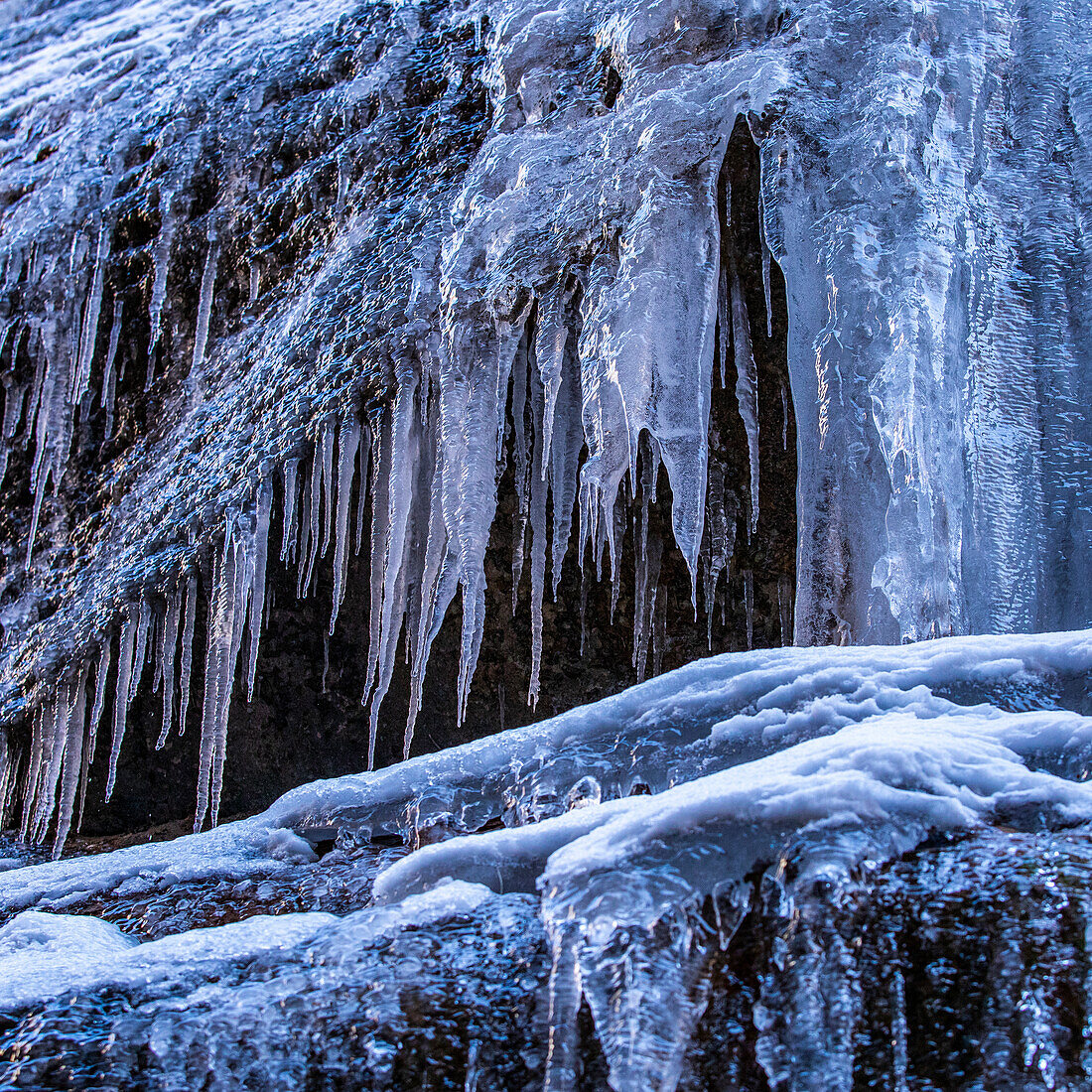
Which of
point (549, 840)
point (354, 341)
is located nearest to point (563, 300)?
point (354, 341)

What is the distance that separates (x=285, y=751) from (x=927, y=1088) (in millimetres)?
3714

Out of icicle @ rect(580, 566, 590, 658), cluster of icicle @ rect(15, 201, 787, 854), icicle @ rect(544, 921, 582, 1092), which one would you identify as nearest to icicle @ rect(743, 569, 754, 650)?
cluster of icicle @ rect(15, 201, 787, 854)

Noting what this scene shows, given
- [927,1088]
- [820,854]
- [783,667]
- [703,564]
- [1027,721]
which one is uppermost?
[703,564]

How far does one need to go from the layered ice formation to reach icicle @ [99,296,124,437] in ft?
10.1

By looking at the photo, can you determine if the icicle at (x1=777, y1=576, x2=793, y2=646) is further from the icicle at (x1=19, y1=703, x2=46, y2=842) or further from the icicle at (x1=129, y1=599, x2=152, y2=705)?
the icicle at (x1=19, y1=703, x2=46, y2=842)

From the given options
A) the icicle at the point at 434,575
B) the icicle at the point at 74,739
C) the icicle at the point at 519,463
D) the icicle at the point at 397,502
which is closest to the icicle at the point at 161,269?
the icicle at the point at 74,739

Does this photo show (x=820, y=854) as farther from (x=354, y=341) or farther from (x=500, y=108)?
(x=500, y=108)

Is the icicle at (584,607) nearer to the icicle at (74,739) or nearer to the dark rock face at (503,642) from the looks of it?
Result: the dark rock face at (503,642)

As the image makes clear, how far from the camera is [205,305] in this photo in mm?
4277

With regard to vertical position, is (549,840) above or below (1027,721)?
below

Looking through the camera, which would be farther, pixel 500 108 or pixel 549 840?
pixel 500 108

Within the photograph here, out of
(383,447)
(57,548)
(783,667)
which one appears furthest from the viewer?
(57,548)

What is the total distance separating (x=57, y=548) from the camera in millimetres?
4500

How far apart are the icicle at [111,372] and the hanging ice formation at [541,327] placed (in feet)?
0.08
